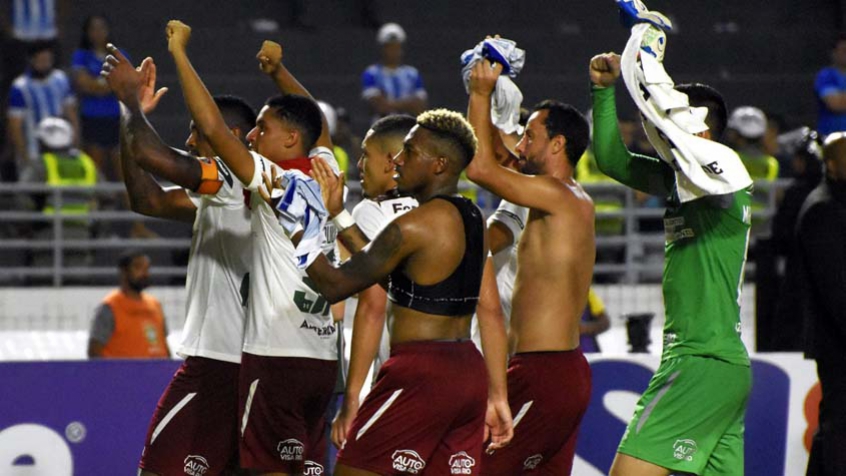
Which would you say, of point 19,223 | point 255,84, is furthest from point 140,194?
point 255,84

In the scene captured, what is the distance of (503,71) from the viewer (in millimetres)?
6512

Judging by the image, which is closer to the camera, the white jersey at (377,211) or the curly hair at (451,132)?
the curly hair at (451,132)

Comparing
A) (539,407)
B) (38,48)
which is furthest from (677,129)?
(38,48)

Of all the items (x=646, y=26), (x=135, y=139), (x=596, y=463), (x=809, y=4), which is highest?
(x=809, y=4)

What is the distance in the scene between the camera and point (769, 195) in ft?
45.0

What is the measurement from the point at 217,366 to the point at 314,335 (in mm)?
538

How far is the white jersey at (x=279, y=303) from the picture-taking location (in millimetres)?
6488

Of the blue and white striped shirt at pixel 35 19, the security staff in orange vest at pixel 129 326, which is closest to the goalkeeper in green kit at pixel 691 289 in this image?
the security staff in orange vest at pixel 129 326

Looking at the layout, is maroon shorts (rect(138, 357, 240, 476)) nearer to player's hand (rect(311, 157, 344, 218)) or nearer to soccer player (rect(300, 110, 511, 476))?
soccer player (rect(300, 110, 511, 476))

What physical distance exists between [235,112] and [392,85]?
334 inches

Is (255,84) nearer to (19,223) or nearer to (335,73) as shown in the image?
(335,73)

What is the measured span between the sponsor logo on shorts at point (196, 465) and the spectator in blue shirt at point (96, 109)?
8713 mm

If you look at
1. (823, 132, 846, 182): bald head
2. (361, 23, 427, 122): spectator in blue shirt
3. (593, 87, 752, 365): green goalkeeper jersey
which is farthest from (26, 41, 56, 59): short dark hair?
(593, 87, 752, 365): green goalkeeper jersey

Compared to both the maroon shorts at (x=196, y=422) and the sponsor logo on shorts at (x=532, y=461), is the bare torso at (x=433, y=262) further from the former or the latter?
the maroon shorts at (x=196, y=422)
